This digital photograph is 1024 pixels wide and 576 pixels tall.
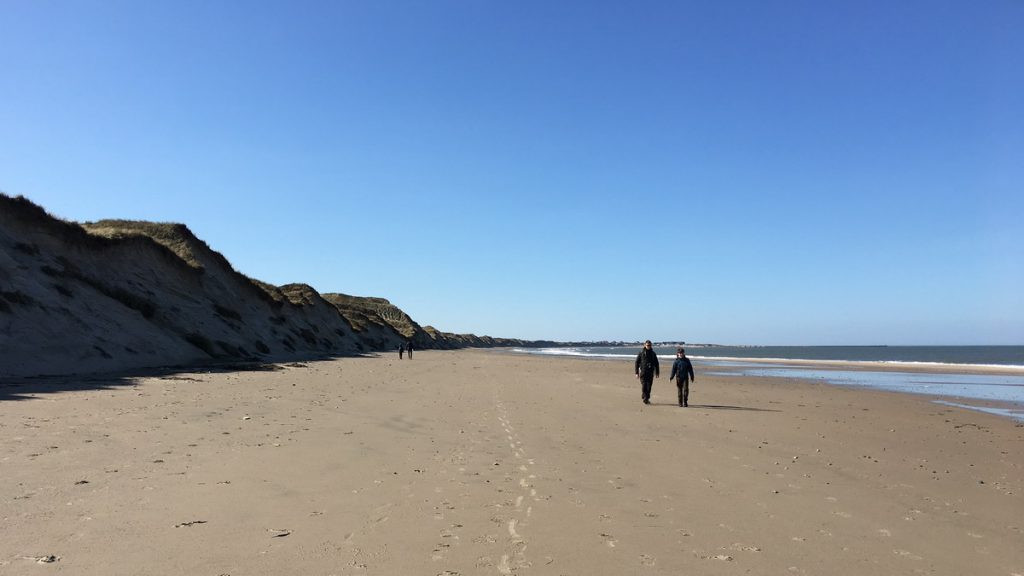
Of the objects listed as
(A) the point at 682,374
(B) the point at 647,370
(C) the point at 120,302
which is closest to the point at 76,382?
(C) the point at 120,302

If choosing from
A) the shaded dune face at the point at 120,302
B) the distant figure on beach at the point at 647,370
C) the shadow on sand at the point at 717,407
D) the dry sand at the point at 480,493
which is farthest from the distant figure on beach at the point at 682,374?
the shaded dune face at the point at 120,302

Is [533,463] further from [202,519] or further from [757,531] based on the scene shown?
[202,519]

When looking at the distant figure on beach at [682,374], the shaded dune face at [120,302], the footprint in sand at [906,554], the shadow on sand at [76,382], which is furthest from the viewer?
the shaded dune face at [120,302]

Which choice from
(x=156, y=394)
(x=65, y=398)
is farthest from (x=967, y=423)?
(x=65, y=398)

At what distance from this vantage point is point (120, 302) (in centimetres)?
2983

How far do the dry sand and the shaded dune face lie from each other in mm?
9890

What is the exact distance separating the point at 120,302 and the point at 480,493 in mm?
30789

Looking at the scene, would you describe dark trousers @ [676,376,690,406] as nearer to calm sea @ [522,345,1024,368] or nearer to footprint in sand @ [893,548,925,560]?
footprint in sand @ [893,548,925,560]

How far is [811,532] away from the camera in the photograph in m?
5.63

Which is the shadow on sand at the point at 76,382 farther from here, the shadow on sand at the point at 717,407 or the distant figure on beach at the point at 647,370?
the shadow on sand at the point at 717,407

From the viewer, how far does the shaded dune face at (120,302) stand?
21.9 meters

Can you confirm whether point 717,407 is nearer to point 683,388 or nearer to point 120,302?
point 683,388

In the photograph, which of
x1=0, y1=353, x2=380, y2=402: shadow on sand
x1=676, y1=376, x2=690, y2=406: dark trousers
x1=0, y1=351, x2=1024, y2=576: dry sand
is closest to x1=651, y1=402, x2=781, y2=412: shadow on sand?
x1=676, y1=376, x2=690, y2=406: dark trousers

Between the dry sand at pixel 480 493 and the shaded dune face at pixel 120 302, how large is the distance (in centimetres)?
989
